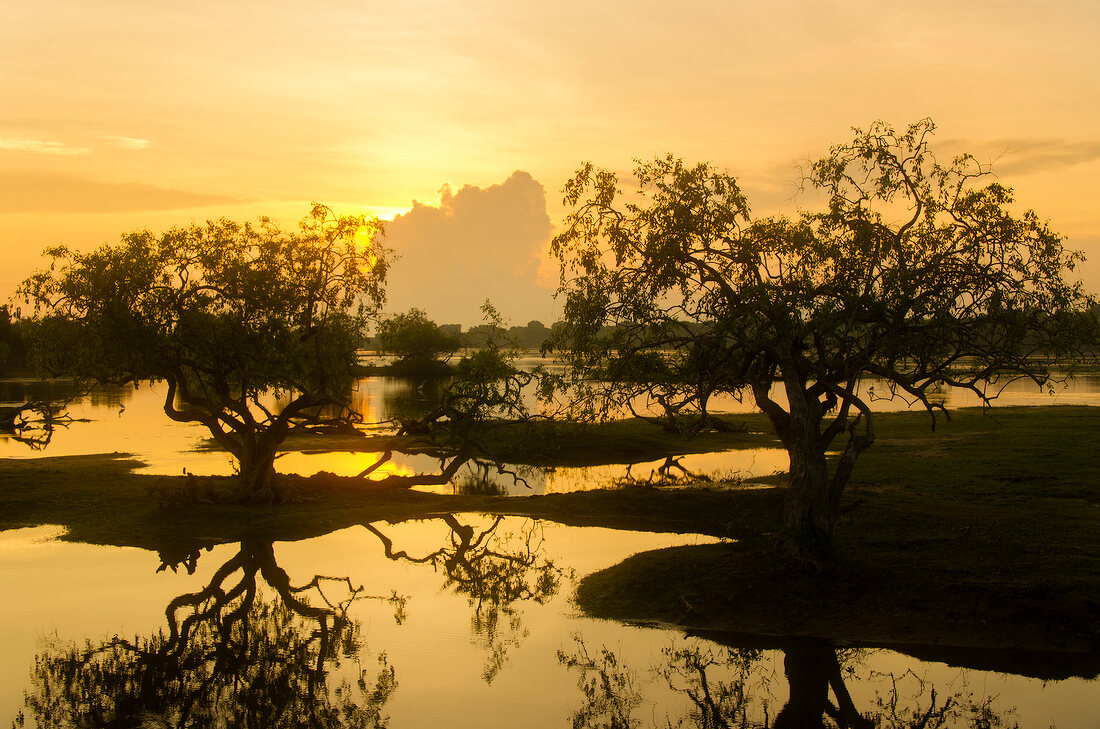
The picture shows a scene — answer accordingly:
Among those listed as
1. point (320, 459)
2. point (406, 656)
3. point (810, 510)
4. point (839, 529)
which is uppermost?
point (810, 510)

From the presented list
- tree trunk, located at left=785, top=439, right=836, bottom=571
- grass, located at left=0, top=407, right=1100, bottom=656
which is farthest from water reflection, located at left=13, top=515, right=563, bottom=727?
tree trunk, located at left=785, top=439, right=836, bottom=571

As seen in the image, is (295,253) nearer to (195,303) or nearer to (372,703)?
(195,303)

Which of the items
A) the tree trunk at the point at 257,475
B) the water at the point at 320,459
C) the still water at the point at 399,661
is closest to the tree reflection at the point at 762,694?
the still water at the point at 399,661

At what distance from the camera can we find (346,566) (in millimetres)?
22562

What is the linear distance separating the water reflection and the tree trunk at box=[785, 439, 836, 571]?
Answer: 5.72 m

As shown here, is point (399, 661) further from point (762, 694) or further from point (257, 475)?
point (257, 475)

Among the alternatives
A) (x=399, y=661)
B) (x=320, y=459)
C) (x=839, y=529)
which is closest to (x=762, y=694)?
(x=399, y=661)

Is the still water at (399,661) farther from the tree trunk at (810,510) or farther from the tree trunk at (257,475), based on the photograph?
the tree trunk at (257,475)

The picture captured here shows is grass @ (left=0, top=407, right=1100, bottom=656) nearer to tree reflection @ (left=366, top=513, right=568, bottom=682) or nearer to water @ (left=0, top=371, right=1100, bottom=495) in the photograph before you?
tree reflection @ (left=366, top=513, right=568, bottom=682)

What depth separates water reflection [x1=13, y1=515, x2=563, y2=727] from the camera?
13469mm

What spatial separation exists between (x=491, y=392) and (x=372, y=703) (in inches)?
673

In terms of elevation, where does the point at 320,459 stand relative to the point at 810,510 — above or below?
below

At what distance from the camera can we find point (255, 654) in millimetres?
16266

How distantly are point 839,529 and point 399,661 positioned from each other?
11826 millimetres
